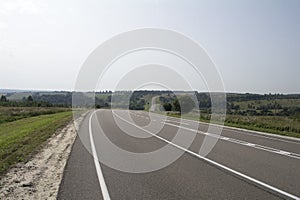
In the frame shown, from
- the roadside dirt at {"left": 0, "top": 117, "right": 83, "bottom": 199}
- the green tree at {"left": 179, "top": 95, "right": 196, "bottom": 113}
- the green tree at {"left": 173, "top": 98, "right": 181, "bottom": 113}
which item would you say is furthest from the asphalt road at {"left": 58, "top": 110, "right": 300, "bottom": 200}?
the green tree at {"left": 173, "top": 98, "right": 181, "bottom": 113}

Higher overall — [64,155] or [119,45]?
[119,45]

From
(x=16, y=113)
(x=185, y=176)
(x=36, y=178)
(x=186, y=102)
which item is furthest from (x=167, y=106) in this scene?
(x=36, y=178)

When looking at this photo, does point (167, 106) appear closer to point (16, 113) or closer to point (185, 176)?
point (16, 113)

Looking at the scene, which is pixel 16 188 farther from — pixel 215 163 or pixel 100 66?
pixel 100 66

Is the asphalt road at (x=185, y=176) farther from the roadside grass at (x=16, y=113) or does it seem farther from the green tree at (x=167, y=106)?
the green tree at (x=167, y=106)

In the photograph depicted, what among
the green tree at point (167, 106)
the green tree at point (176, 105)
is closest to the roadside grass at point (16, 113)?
the green tree at point (167, 106)

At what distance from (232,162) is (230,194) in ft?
12.6

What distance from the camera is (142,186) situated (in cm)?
735

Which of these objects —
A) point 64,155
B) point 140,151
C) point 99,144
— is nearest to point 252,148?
point 140,151

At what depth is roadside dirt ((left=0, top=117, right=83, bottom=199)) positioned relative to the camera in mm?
6801

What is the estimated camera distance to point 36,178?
8.25 meters

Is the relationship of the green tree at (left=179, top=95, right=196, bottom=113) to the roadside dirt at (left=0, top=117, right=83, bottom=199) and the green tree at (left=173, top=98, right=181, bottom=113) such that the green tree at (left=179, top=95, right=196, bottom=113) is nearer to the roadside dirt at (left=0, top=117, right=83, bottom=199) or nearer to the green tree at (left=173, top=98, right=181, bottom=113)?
the green tree at (left=173, top=98, right=181, bottom=113)

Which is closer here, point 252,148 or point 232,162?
point 232,162

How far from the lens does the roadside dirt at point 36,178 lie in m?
6.80
